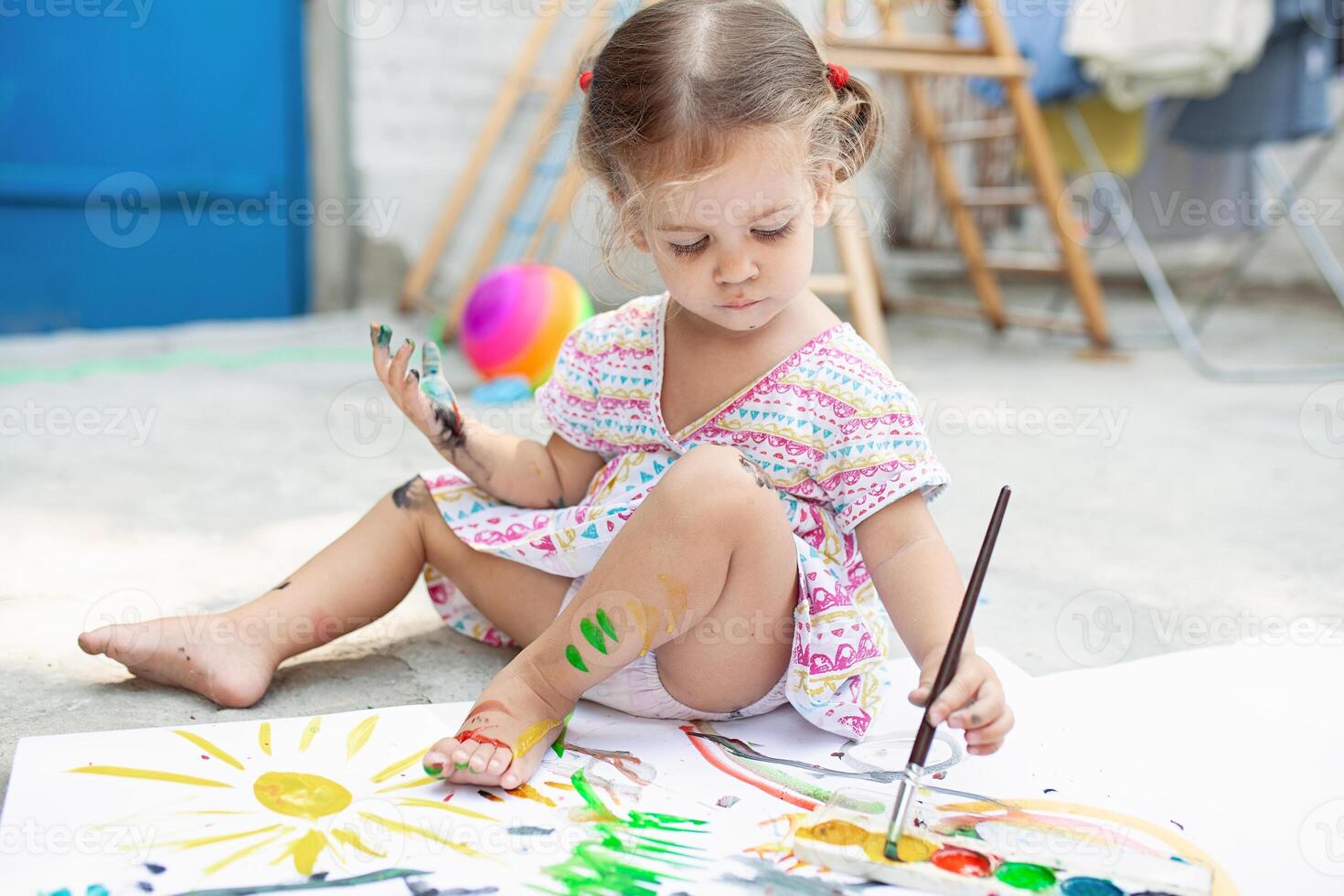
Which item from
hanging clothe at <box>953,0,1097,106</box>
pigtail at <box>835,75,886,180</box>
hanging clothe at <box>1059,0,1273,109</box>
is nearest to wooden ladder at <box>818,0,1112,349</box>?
hanging clothe at <box>953,0,1097,106</box>

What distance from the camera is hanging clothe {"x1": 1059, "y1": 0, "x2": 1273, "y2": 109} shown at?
2570 mm

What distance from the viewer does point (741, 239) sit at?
927 mm

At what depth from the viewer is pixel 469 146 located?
346cm

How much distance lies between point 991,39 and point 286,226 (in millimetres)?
2010

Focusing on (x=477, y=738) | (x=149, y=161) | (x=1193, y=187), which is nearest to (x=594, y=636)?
(x=477, y=738)

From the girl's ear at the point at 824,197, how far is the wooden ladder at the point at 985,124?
1.47 metres

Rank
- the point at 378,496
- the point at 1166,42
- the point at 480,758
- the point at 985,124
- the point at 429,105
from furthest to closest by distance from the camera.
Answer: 1. the point at 429,105
2. the point at 985,124
3. the point at 1166,42
4. the point at 378,496
5. the point at 480,758

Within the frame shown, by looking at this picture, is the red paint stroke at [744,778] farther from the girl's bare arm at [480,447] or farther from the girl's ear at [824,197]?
the girl's ear at [824,197]

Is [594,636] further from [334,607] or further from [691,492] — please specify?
[334,607]

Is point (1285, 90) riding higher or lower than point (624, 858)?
higher

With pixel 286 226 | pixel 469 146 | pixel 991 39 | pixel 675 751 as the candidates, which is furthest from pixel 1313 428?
pixel 286 226

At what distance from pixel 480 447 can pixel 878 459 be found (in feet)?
1.27

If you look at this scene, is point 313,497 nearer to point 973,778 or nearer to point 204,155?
point 973,778

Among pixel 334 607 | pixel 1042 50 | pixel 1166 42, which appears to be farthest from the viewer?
pixel 1042 50
